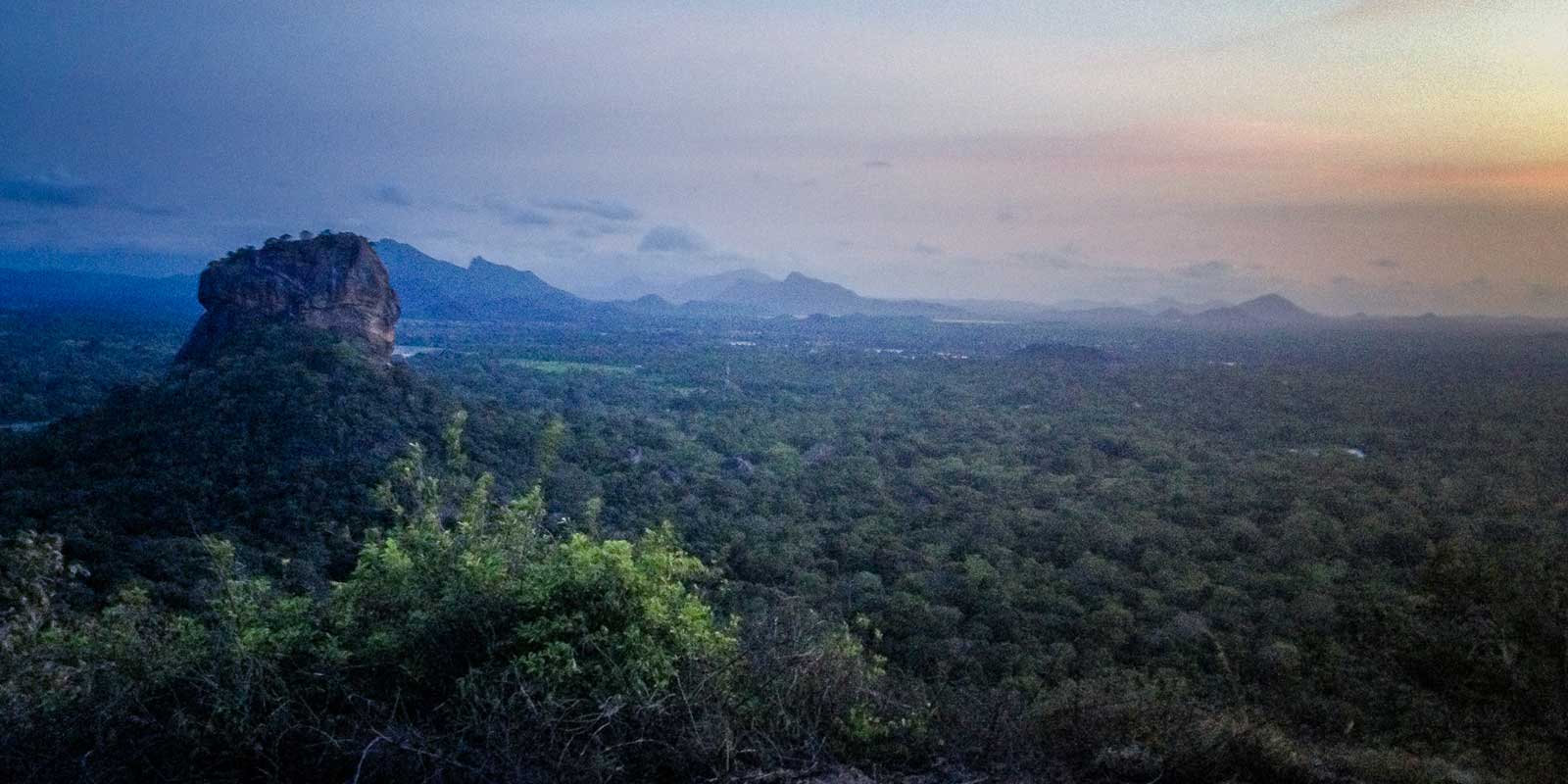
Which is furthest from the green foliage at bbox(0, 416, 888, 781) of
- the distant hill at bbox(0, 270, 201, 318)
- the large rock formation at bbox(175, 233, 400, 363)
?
the distant hill at bbox(0, 270, 201, 318)

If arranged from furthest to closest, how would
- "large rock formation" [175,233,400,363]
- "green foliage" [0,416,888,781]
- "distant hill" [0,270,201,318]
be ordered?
"distant hill" [0,270,201,318] → "large rock formation" [175,233,400,363] → "green foliage" [0,416,888,781]

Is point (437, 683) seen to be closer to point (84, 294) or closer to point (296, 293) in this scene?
point (296, 293)

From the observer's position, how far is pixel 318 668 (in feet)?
15.9

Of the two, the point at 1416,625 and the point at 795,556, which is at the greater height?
the point at 1416,625

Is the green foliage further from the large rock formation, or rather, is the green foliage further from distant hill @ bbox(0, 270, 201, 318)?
distant hill @ bbox(0, 270, 201, 318)

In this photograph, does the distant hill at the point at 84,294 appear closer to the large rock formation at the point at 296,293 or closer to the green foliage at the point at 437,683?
the large rock formation at the point at 296,293

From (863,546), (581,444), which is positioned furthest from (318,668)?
(581,444)

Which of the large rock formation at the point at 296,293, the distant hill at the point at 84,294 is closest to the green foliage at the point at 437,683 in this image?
the large rock formation at the point at 296,293

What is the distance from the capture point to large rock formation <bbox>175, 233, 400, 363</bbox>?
30078mm

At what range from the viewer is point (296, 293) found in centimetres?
3045

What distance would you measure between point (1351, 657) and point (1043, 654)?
523 cm

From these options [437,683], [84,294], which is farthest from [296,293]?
[84,294]

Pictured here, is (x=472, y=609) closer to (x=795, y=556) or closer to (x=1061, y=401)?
(x=795, y=556)

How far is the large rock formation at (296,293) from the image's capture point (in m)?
30.1
